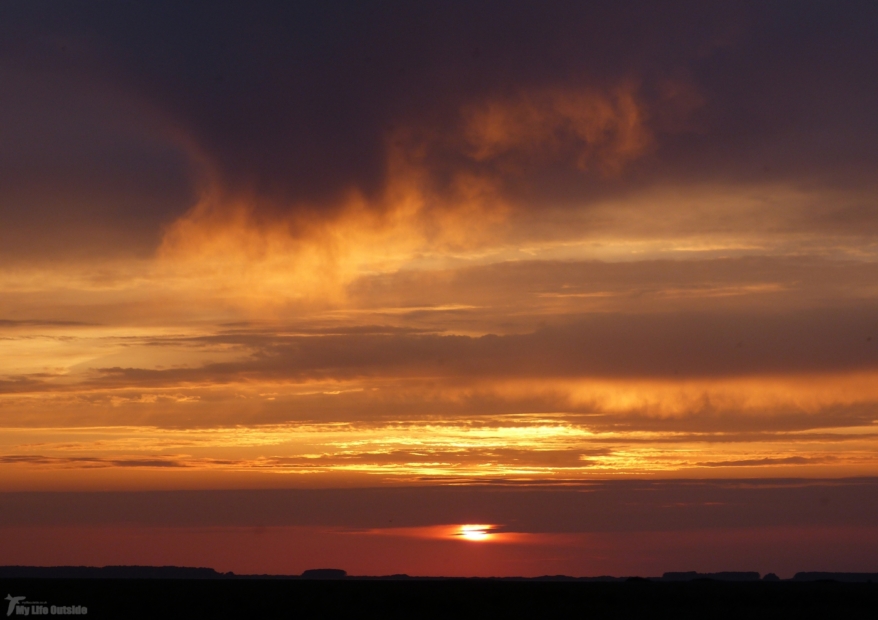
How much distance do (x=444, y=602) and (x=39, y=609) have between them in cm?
3149

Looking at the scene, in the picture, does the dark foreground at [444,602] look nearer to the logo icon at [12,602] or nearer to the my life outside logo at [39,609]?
the my life outside logo at [39,609]

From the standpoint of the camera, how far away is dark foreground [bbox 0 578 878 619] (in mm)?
75688

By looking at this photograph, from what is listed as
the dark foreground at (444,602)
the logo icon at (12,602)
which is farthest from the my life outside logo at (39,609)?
the dark foreground at (444,602)

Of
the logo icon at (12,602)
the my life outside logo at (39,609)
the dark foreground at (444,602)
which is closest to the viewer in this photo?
the my life outside logo at (39,609)

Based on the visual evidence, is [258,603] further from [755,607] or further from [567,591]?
[755,607]

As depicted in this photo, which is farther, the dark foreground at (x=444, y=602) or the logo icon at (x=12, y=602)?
the dark foreground at (x=444, y=602)

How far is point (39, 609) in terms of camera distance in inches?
2990

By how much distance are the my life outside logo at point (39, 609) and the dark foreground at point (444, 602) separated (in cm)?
18

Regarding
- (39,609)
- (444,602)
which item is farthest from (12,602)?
(444,602)

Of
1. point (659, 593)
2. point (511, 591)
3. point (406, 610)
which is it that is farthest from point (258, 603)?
point (659, 593)

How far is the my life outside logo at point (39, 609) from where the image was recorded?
71669 mm

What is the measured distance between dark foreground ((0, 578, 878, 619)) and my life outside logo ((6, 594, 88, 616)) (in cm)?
18

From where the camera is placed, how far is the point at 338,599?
89188mm

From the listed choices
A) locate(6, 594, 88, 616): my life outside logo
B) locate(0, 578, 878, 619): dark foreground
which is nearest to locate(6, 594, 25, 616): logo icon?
locate(6, 594, 88, 616): my life outside logo
